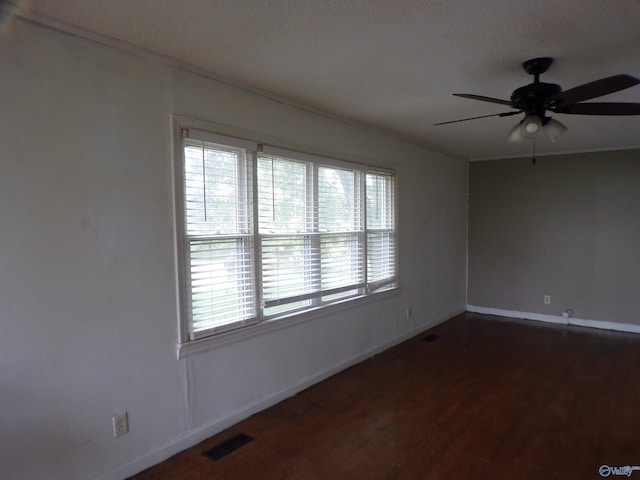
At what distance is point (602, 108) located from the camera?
2355mm

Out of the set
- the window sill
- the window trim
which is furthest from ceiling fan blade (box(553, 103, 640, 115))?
the window sill

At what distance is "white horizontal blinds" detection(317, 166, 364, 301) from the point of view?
3578mm

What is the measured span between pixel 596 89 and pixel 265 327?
8.26ft

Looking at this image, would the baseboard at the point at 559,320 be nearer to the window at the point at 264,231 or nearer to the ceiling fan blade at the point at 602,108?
the window at the point at 264,231

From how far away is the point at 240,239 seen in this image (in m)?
2.83

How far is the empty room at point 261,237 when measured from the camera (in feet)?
6.20

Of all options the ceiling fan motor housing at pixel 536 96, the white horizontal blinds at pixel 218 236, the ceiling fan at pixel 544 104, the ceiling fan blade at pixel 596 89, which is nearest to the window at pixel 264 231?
the white horizontal blinds at pixel 218 236

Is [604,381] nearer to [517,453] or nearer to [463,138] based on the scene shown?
[517,453]

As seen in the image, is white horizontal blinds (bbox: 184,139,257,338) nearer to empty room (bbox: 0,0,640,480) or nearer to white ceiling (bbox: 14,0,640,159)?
empty room (bbox: 0,0,640,480)

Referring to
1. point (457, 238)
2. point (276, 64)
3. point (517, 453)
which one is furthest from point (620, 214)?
point (276, 64)

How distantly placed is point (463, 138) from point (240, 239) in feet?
10.2

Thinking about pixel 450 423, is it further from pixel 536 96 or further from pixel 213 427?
pixel 536 96

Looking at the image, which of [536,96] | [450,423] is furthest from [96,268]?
[536,96]

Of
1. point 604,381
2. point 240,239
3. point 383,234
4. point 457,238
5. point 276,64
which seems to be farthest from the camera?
point 457,238
